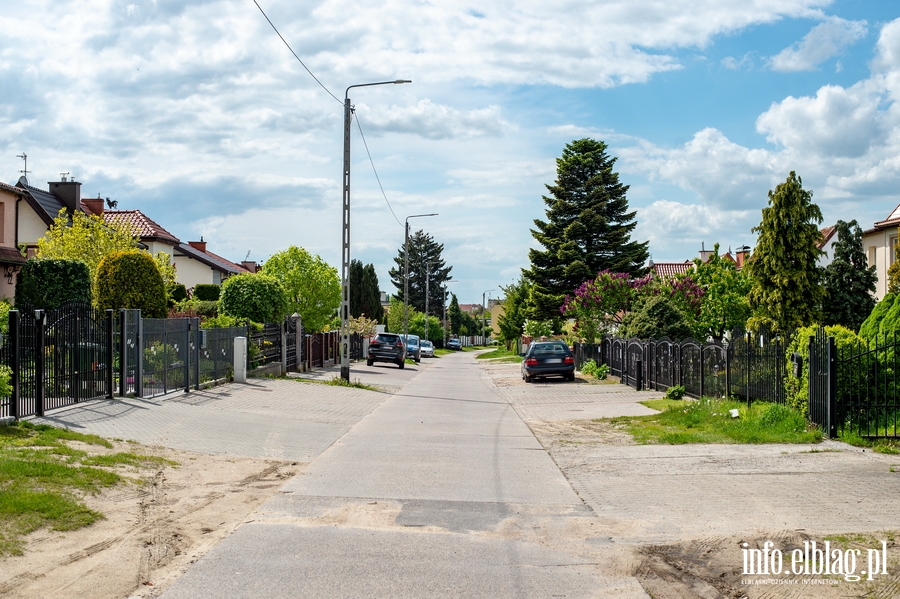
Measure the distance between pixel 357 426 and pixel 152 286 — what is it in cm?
1185

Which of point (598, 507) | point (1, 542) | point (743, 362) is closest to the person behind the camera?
point (1, 542)

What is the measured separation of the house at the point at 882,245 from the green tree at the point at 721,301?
20.2 feet

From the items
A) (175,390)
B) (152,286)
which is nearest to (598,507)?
(175,390)

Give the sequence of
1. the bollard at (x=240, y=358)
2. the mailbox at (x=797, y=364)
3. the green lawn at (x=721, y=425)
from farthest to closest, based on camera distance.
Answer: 1. the bollard at (x=240, y=358)
2. the mailbox at (x=797, y=364)
3. the green lawn at (x=721, y=425)

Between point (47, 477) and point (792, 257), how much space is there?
24515mm

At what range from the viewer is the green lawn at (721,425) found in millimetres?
12977

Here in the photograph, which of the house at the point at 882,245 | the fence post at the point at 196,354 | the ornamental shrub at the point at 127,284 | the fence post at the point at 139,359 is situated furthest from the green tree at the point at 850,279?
the fence post at the point at 139,359

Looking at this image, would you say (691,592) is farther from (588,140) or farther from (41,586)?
(588,140)

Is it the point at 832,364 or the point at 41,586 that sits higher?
the point at 832,364

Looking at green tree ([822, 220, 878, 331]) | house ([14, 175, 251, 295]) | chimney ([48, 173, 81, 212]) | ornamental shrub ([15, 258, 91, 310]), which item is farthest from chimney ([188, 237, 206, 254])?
green tree ([822, 220, 878, 331])

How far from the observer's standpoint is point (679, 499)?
8.76 metres

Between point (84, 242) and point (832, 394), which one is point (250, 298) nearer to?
point (84, 242)

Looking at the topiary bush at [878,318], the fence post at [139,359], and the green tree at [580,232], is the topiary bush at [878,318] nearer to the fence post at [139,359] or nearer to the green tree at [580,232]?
the fence post at [139,359]

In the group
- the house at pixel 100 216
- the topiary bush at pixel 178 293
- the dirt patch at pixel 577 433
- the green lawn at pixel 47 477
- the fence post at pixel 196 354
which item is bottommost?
the dirt patch at pixel 577 433
